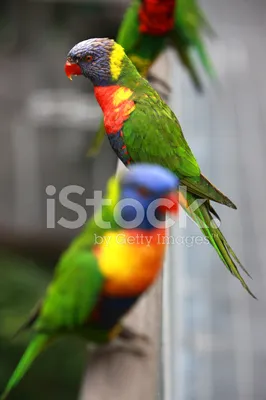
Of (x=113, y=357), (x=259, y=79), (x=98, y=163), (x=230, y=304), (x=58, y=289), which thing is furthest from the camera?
(x=98, y=163)

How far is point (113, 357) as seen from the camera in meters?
0.96

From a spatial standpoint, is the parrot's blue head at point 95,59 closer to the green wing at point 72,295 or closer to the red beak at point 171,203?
the red beak at point 171,203

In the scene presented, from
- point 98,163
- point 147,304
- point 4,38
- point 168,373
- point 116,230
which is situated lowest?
point 98,163

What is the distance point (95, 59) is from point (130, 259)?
328 mm

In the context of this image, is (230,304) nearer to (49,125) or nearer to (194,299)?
(194,299)

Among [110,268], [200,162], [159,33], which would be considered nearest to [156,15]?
[159,33]

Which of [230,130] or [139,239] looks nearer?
[139,239]

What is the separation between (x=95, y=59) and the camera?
2.18ft

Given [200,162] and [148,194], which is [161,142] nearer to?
[148,194]

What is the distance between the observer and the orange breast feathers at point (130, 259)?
833mm

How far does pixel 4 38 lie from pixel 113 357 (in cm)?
355

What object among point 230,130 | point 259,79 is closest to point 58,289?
point 230,130

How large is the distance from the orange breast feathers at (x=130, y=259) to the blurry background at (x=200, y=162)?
0.13 ft

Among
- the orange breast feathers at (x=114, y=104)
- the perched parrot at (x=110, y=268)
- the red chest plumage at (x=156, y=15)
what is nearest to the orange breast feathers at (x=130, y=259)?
the perched parrot at (x=110, y=268)
